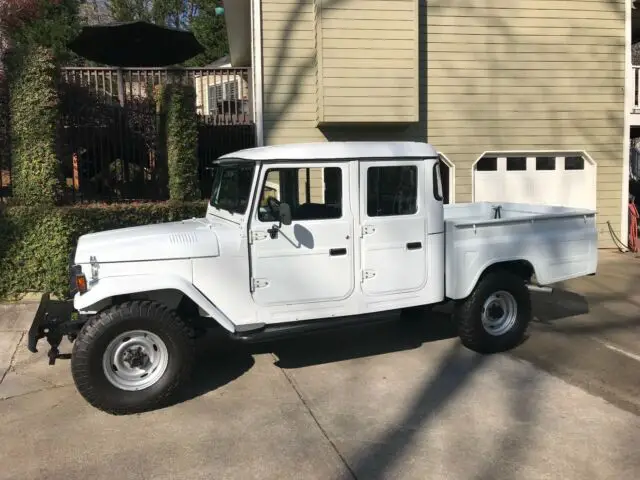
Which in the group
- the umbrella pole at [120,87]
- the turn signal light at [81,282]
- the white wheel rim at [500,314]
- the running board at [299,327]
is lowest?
the white wheel rim at [500,314]

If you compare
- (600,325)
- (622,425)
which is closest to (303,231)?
(622,425)

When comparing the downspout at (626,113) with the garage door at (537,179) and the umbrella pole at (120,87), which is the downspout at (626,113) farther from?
the umbrella pole at (120,87)

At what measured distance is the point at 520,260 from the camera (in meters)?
5.76

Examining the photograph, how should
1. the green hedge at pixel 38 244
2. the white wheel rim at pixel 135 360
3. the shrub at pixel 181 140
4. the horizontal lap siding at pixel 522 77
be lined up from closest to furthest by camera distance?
the white wheel rim at pixel 135 360 → the green hedge at pixel 38 244 → the shrub at pixel 181 140 → the horizontal lap siding at pixel 522 77

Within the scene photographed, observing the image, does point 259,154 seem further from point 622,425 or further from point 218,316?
point 622,425

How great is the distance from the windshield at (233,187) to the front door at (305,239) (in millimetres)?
151

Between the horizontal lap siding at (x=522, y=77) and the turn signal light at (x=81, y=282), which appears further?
the horizontal lap siding at (x=522, y=77)

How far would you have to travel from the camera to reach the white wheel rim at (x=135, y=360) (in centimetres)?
438

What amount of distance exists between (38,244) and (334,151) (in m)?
5.00

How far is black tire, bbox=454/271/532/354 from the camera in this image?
5.52m

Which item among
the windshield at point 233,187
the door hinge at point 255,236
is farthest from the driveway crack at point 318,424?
the windshield at point 233,187

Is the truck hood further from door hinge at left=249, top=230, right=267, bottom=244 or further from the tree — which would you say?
the tree

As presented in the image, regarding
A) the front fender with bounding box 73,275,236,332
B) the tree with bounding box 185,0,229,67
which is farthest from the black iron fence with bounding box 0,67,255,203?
the tree with bounding box 185,0,229,67

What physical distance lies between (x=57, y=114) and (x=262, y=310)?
5.20m
